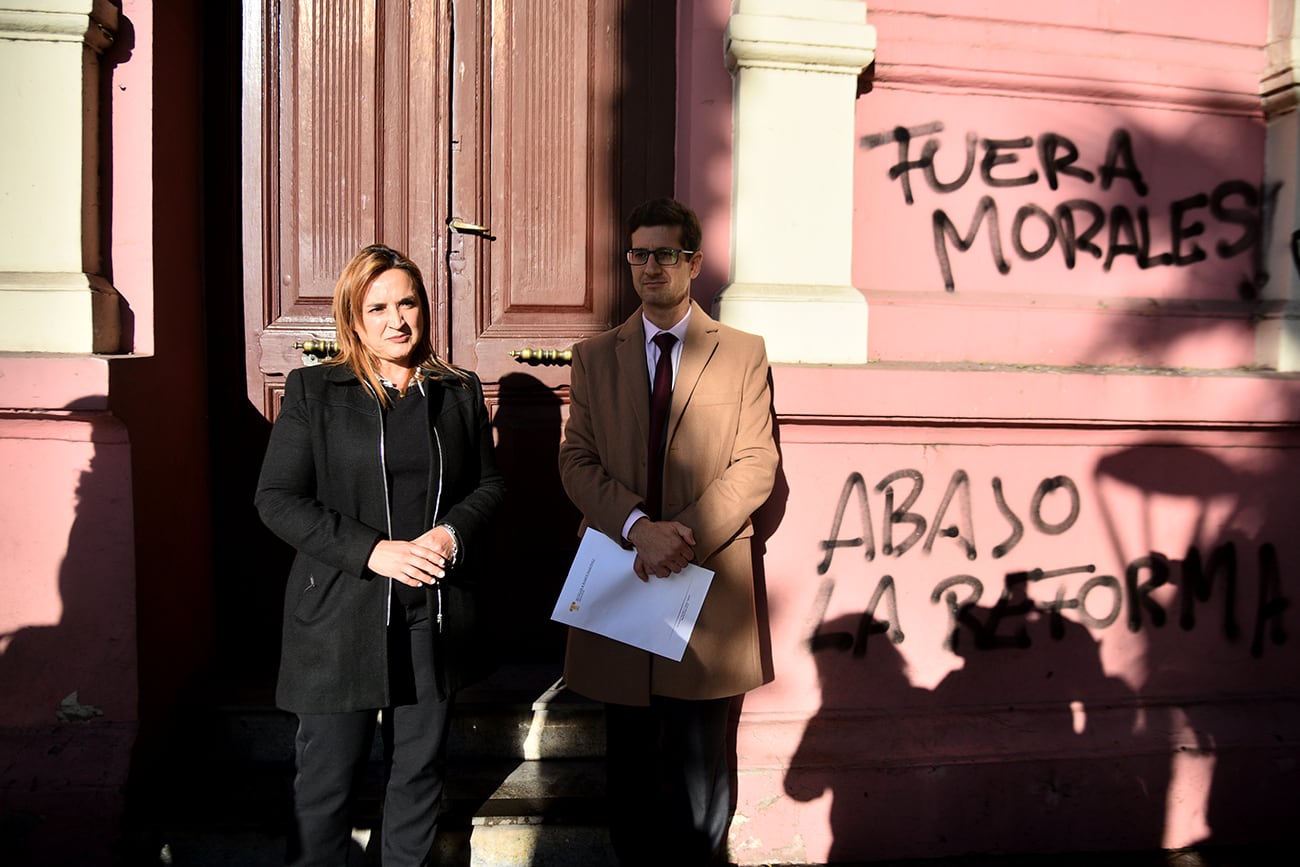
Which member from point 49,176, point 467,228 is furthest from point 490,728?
point 49,176

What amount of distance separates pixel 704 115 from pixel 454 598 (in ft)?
6.49

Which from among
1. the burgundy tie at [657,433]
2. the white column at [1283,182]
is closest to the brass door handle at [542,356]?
the burgundy tie at [657,433]

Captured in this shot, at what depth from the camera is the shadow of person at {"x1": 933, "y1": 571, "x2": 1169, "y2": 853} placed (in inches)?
128

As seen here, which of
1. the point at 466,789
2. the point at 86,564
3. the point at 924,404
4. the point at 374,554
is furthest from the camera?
the point at 924,404

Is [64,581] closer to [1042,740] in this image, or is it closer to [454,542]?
[454,542]

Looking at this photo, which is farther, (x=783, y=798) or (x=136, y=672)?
(x=783, y=798)

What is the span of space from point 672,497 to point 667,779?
841 mm

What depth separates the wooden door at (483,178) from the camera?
11.5 feet

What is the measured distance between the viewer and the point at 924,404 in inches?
127

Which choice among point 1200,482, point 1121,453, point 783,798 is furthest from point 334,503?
point 1200,482

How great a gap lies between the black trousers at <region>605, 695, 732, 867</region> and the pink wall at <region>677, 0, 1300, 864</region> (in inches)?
19.8

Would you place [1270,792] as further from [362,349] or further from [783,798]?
[362,349]

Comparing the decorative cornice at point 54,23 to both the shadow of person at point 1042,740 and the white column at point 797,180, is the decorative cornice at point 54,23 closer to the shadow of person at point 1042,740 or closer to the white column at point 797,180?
the white column at point 797,180

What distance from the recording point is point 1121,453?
11.2 feet
